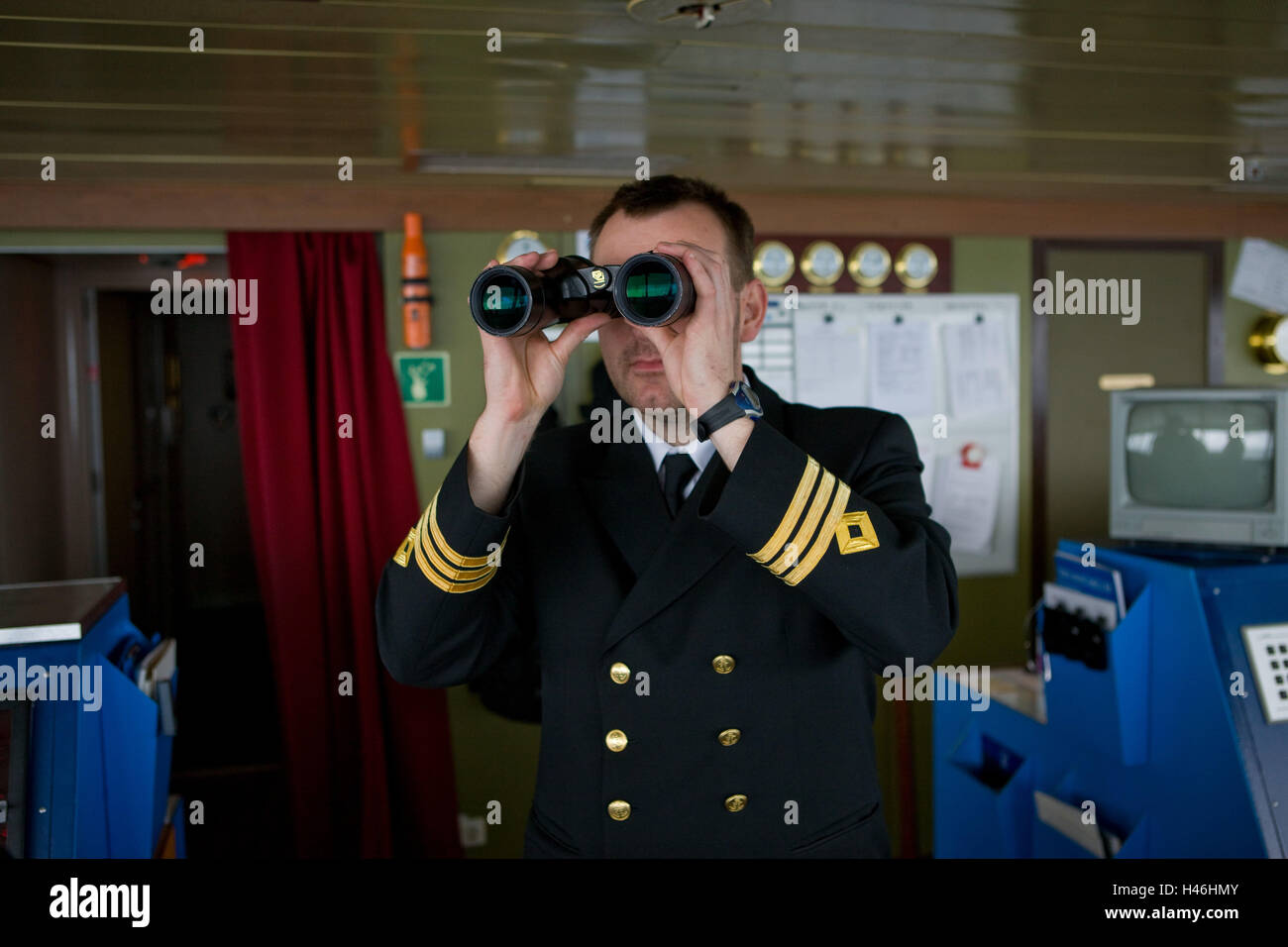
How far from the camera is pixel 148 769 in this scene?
5.16 ft

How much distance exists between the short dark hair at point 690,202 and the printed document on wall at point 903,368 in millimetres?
2126

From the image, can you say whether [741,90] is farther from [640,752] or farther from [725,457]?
[640,752]

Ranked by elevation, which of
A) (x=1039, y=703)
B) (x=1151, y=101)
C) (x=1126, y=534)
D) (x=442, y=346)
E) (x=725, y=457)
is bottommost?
(x=1039, y=703)

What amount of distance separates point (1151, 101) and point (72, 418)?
318 centimetres

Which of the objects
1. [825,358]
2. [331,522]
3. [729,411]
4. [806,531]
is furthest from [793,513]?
[825,358]

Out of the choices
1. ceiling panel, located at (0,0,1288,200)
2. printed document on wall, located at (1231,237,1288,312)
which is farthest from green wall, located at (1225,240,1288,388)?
ceiling panel, located at (0,0,1288,200)

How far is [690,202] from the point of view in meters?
1.30

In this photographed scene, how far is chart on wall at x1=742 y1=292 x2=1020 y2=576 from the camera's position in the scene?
3367mm

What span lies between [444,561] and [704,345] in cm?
39

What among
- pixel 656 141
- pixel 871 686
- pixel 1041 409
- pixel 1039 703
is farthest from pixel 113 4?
pixel 1041 409

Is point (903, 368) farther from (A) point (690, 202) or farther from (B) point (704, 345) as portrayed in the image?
(B) point (704, 345)

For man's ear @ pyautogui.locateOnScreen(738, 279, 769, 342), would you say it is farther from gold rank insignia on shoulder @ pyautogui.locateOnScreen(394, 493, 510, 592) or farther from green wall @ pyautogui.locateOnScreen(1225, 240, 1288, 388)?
green wall @ pyautogui.locateOnScreen(1225, 240, 1288, 388)

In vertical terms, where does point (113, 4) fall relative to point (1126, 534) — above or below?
above
